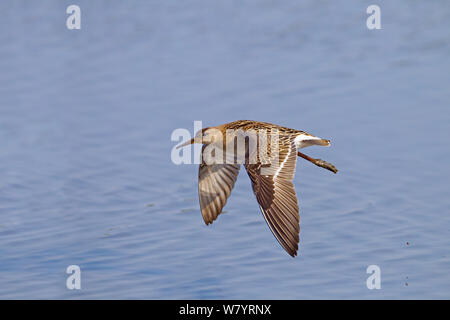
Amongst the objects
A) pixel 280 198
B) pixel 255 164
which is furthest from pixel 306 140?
pixel 280 198

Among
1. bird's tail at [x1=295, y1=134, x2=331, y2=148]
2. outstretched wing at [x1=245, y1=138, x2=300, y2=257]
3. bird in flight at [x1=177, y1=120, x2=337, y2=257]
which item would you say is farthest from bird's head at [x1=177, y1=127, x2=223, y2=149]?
bird's tail at [x1=295, y1=134, x2=331, y2=148]

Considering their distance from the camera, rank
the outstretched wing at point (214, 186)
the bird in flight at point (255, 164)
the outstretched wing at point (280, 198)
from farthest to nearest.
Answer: the outstretched wing at point (214, 186), the bird in flight at point (255, 164), the outstretched wing at point (280, 198)

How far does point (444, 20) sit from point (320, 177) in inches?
192

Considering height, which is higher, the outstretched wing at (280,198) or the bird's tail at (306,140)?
the bird's tail at (306,140)

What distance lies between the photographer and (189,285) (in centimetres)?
997

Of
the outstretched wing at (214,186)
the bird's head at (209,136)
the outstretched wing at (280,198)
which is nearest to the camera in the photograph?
the outstretched wing at (280,198)

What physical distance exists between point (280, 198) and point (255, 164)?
1.67 feet

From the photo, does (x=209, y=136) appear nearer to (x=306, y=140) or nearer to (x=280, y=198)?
(x=306, y=140)

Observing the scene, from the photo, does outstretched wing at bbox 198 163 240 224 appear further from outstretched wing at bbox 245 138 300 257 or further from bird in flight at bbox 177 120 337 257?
outstretched wing at bbox 245 138 300 257

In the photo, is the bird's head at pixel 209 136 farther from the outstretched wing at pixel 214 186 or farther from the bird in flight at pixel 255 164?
the outstretched wing at pixel 214 186

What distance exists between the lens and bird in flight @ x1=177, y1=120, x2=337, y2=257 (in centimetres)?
900

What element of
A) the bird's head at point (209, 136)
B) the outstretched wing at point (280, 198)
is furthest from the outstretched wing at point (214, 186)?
the outstretched wing at point (280, 198)

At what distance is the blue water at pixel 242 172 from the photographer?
10.1 metres

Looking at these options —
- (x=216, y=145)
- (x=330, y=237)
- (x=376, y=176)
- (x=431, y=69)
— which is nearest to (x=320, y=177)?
(x=376, y=176)
